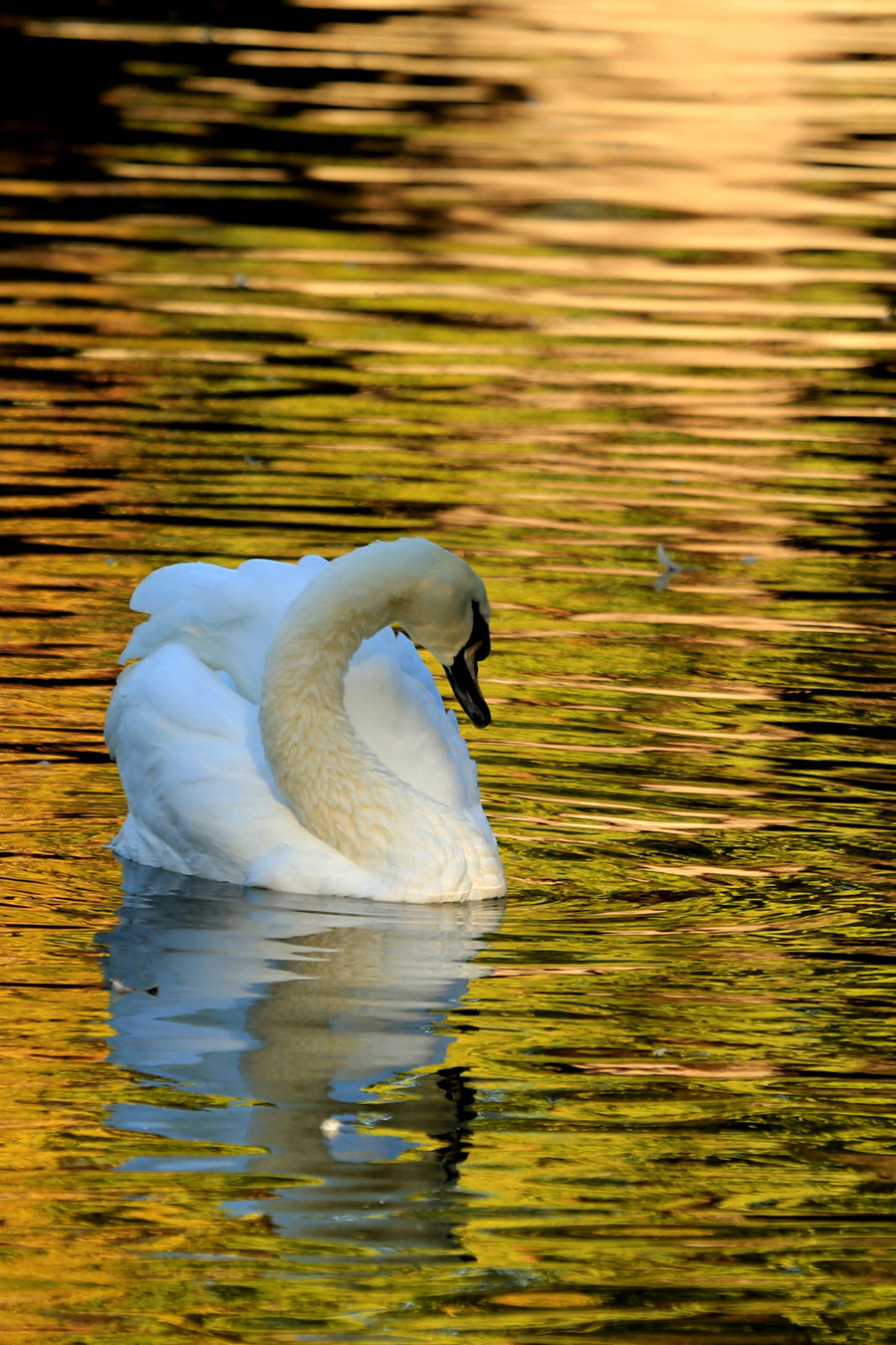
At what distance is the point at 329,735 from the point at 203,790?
0.49m

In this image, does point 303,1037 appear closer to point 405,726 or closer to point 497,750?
point 405,726

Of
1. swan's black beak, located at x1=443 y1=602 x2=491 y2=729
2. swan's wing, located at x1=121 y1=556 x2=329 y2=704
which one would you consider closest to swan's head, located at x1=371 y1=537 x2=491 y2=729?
swan's black beak, located at x1=443 y1=602 x2=491 y2=729

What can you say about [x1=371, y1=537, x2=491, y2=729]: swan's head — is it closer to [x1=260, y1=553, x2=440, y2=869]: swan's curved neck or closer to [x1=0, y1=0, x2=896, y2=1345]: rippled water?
[x1=260, y1=553, x2=440, y2=869]: swan's curved neck

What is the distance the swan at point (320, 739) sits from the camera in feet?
29.0

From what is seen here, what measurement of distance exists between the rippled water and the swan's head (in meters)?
0.76

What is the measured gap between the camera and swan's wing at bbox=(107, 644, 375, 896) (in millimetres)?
8961

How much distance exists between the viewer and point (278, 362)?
1691 centimetres

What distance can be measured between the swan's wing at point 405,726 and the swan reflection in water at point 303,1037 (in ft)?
1.86

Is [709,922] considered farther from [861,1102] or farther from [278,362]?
[278,362]

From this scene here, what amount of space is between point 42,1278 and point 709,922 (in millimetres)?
3349

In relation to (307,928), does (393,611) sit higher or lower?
higher

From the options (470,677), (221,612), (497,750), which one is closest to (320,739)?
(470,677)

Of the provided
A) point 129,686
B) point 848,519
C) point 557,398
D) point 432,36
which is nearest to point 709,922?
point 129,686

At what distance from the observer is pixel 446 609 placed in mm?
8766
